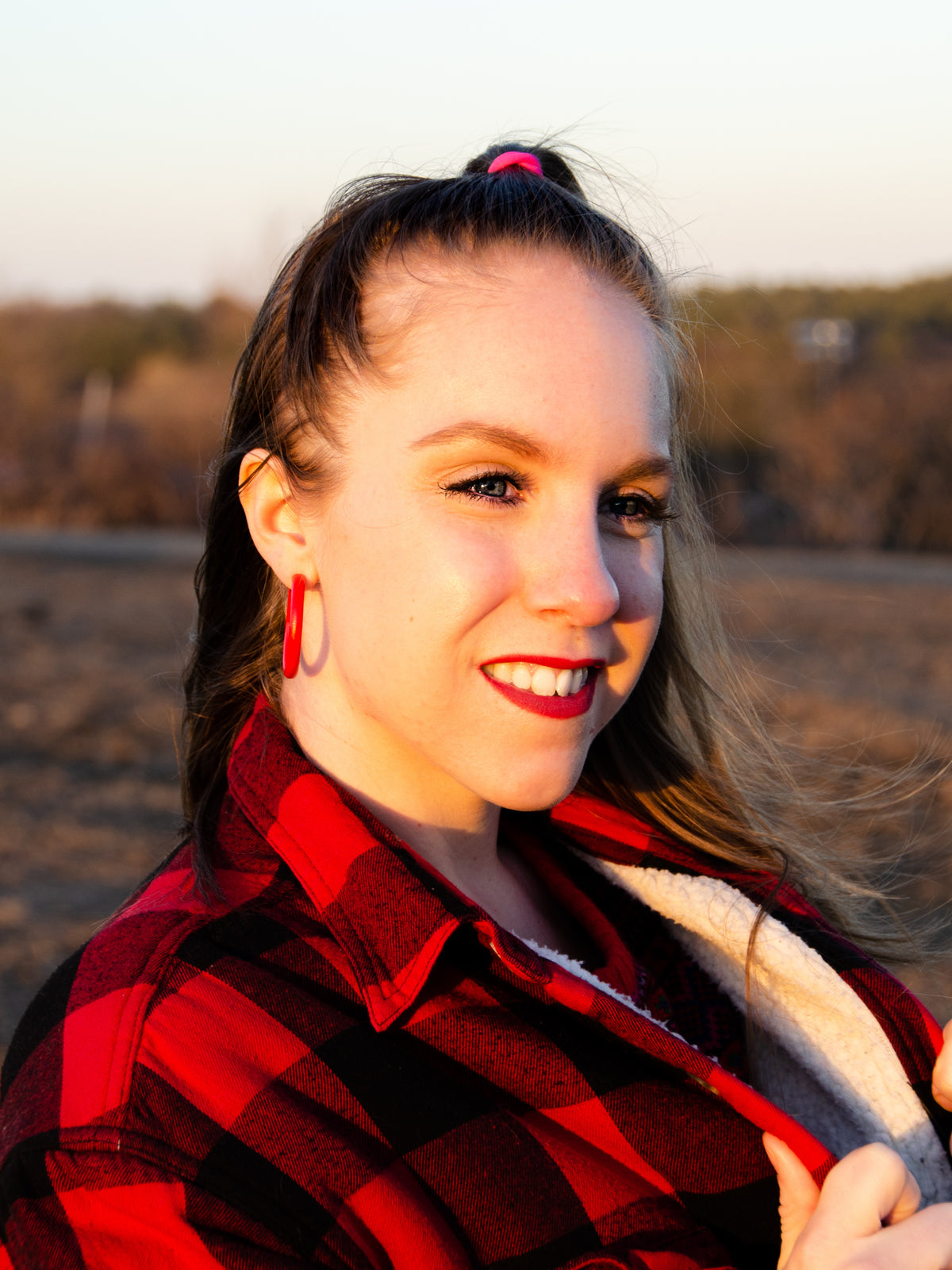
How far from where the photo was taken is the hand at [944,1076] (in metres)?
1.75

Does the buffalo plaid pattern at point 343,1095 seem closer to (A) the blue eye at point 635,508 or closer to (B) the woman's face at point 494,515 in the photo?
(B) the woman's face at point 494,515

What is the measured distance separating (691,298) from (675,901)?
1110mm

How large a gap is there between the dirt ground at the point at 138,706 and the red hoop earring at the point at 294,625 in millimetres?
618

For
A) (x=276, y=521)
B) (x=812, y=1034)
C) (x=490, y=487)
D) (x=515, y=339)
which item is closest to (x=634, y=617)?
(x=490, y=487)

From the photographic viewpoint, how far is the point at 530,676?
5.19 feet

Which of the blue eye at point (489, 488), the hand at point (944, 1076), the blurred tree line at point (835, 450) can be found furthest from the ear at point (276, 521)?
the blurred tree line at point (835, 450)

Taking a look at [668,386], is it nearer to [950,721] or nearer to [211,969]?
[211,969]

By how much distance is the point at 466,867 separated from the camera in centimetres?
190

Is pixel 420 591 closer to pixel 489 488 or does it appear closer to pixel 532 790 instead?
pixel 489 488

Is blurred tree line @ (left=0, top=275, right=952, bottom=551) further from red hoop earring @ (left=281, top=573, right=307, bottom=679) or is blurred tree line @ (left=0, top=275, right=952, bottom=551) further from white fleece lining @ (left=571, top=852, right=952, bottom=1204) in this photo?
red hoop earring @ (left=281, top=573, right=307, bottom=679)

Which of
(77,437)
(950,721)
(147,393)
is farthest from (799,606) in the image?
(147,393)

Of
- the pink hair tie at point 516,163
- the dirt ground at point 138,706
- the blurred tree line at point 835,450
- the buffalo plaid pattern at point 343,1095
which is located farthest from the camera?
the blurred tree line at point 835,450

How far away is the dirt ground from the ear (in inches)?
25.4

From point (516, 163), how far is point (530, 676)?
0.83m
